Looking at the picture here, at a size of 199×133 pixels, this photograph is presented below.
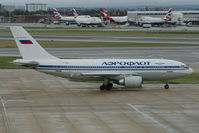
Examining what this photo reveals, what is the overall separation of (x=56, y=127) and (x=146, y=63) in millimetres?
17493

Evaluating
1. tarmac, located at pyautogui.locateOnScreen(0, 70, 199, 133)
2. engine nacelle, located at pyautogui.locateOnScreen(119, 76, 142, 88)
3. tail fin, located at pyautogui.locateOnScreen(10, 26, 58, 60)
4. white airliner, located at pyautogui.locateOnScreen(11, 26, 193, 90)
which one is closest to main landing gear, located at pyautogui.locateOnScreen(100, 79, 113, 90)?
white airliner, located at pyautogui.locateOnScreen(11, 26, 193, 90)

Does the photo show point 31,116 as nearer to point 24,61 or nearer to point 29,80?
point 24,61

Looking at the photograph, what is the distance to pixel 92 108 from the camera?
1401 inches

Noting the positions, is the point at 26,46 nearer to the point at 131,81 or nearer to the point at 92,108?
the point at 131,81

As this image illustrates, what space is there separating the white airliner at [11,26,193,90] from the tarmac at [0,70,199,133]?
1.57m

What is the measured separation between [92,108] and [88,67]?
849cm

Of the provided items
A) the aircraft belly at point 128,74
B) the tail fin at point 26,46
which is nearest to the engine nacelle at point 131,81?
the aircraft belly at point 128,74

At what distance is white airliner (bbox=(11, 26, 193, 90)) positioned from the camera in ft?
141

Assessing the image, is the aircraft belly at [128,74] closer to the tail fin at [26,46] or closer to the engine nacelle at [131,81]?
the engine nacelle at [131,81]

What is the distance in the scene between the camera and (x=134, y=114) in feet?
109

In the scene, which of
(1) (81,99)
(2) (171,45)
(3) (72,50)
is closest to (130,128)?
(1) (81,99)

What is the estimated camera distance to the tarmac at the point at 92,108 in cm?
2936

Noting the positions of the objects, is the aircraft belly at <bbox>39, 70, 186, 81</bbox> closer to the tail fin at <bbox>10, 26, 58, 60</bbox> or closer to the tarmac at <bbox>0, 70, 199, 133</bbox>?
the tarmac at <bbox>0, 70, 199, 133</bbox>

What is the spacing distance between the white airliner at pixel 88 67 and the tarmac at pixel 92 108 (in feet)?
5.16
